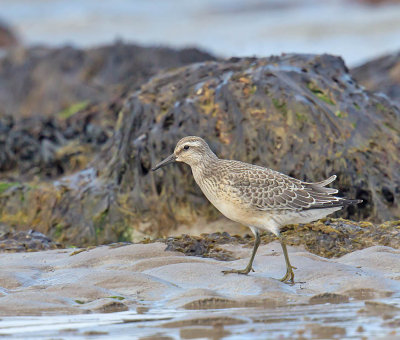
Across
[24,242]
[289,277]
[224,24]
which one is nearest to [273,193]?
[289,277]

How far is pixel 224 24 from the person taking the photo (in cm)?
2909

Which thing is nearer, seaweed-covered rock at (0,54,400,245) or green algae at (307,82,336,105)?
seaweed-covered rock at (0,54,400,245)

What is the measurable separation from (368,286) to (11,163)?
635 centimetres

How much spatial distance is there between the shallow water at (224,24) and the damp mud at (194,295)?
58.2 feet

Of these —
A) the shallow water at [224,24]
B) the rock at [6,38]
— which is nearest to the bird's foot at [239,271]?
the shallow water at [224,24]

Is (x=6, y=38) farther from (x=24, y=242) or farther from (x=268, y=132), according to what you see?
(x=24, y=242)

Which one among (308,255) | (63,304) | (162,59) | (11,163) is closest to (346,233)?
(308,255)

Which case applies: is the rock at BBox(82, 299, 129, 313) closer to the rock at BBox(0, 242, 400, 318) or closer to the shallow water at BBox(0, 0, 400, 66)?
the rock at BBox(0, 242, 400, 318)

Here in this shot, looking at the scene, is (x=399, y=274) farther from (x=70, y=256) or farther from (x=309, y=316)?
(x=70, y=256)

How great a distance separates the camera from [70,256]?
570cm

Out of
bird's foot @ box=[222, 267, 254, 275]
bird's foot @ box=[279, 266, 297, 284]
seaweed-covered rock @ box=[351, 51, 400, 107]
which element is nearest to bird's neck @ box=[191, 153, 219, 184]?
bird's foot @ box=[222, 267, 254, 275]

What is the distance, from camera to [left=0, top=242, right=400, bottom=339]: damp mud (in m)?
3.73

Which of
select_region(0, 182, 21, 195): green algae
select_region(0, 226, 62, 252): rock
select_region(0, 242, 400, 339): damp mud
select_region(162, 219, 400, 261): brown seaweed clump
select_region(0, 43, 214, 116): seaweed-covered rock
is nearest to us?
select_region(0, 242, 400, 339): damp mud

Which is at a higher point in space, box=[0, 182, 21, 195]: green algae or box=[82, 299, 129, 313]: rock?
box=[0, 182, 21, 195]: green algae
